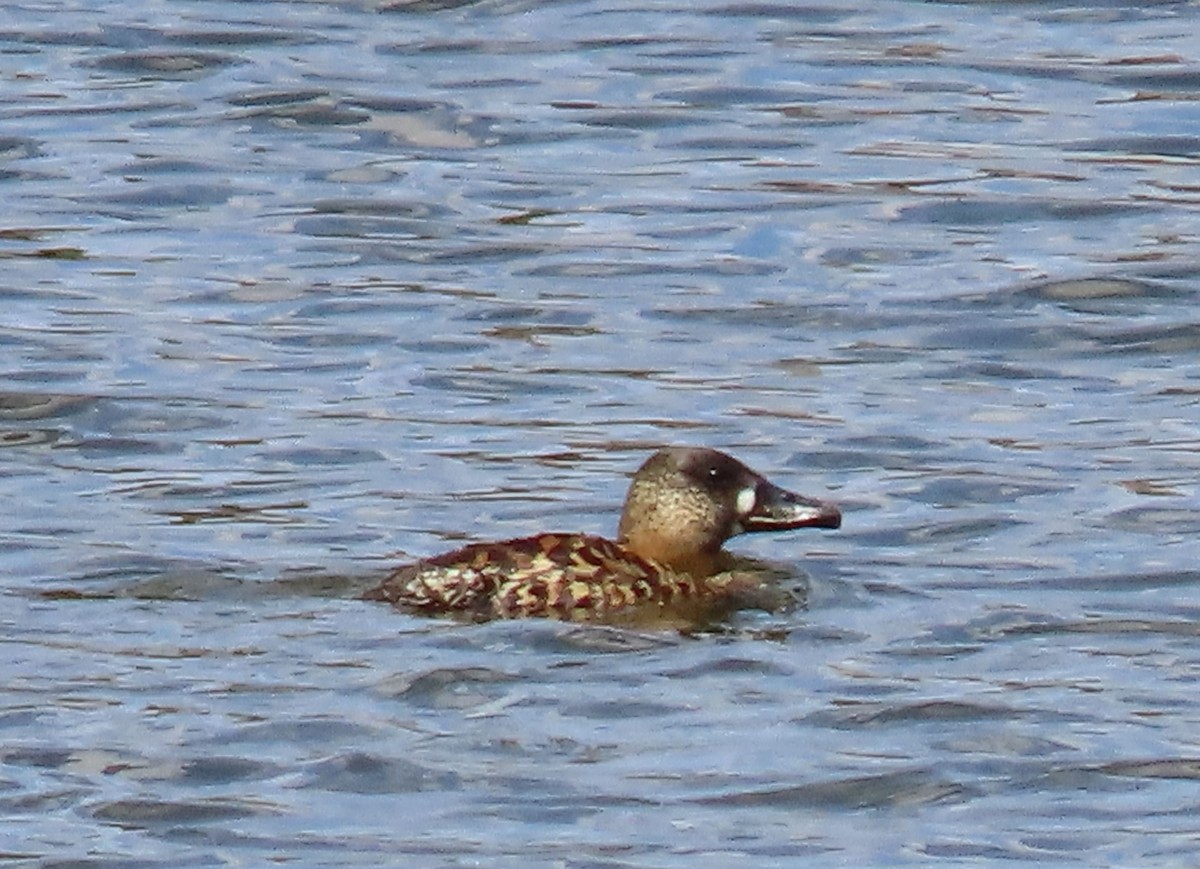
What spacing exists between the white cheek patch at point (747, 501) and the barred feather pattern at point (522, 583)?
0.78 meters

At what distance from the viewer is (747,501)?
483 inches

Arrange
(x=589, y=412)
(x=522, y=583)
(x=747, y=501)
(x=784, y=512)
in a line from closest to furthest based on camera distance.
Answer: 1. (x=522, y=583)
2. (x=784, y=512)
3. (x=747, y=501)
4. (x=589, y=412)

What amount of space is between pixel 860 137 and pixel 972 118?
61 centimetres

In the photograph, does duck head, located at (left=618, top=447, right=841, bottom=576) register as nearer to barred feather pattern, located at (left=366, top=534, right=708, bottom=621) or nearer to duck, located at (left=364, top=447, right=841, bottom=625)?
duck, located at (left=364, top=447, right=841, bottom=625)

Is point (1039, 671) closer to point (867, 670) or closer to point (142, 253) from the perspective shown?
point (867, 670)

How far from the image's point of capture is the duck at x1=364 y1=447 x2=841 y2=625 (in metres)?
11.2

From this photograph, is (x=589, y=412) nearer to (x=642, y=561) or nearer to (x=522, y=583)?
(x=642, y=561)

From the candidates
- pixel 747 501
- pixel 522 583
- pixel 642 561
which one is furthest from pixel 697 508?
pixel 522 583

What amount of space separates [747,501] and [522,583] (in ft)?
4.18

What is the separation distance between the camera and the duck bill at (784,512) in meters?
12.1

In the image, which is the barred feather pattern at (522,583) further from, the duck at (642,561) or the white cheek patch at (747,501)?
the white cheek patch at (747,501)

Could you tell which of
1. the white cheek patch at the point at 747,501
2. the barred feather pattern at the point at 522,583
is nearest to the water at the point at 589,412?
the barred feather pattern at the point at 522,583

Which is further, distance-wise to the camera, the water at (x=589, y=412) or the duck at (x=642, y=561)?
the duck at (x=642, y=561)

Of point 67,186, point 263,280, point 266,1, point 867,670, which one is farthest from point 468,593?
point 266,1
